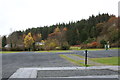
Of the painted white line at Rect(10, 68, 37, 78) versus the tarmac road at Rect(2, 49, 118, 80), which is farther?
the tarmac road at Rect(2, 49, 118, 80)

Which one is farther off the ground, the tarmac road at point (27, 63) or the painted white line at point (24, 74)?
the painted white line at point (24, 74)

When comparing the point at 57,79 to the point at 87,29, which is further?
the point at 87,29

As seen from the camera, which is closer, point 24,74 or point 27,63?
point 24,74

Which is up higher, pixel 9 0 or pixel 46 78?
pixel 9 0

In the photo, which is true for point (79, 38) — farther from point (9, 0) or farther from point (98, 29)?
point (9, 0)

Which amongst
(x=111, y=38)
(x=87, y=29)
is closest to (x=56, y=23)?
(x=87, y=29)

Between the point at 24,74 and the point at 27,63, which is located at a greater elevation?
the point at 24,74

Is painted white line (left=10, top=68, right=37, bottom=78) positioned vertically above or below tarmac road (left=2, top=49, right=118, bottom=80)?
above

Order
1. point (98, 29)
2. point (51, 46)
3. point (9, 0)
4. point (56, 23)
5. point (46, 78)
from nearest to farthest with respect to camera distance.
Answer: point (46, 78) < point (9, 0) < point (51, 46) < point (98, 29) < point (56, 23)

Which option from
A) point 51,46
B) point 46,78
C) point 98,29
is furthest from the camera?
point 98,29

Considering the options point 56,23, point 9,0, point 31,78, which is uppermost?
point 56,23

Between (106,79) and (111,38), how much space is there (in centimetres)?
4418

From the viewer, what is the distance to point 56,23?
117812 mm

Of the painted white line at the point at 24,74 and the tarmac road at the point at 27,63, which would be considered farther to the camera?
the tarmac road at the point at 27,63
